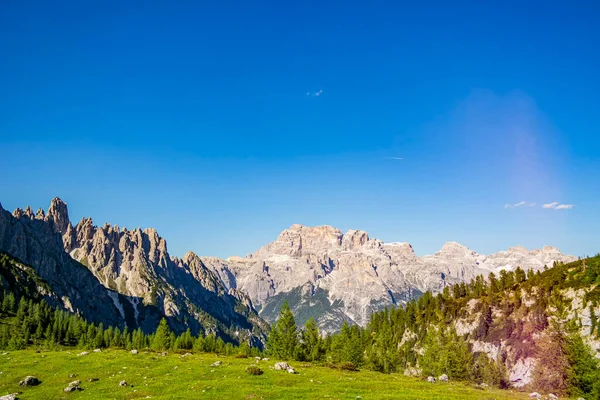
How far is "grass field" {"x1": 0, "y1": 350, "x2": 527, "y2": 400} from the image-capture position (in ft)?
122

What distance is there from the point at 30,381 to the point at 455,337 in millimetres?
159130

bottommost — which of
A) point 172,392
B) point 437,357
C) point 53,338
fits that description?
point 53,338

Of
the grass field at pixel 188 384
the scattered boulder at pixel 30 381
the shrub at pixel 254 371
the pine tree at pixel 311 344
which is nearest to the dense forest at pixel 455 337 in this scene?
the pine tree at pixel 311 344

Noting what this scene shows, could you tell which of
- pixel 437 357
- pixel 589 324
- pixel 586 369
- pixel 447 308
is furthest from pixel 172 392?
pixel 447 308

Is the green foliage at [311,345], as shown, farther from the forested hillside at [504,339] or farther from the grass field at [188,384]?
the grass field at [188,384]

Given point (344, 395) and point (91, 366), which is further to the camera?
point (91, 366)

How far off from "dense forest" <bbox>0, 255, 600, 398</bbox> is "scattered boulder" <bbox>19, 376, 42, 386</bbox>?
46.1m

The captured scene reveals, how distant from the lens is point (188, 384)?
4253 cm

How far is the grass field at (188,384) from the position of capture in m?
37.2

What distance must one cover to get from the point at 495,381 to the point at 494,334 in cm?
8639

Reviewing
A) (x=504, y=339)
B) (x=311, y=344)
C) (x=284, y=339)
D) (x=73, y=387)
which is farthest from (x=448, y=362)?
(x=504, y=339)

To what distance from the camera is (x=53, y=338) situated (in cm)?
14900

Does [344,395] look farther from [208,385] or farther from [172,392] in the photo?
[172,392]

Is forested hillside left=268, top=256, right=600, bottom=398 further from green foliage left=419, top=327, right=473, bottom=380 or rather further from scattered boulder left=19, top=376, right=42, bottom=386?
scattered boulder left=19, top=376, right=42, bottom=386
